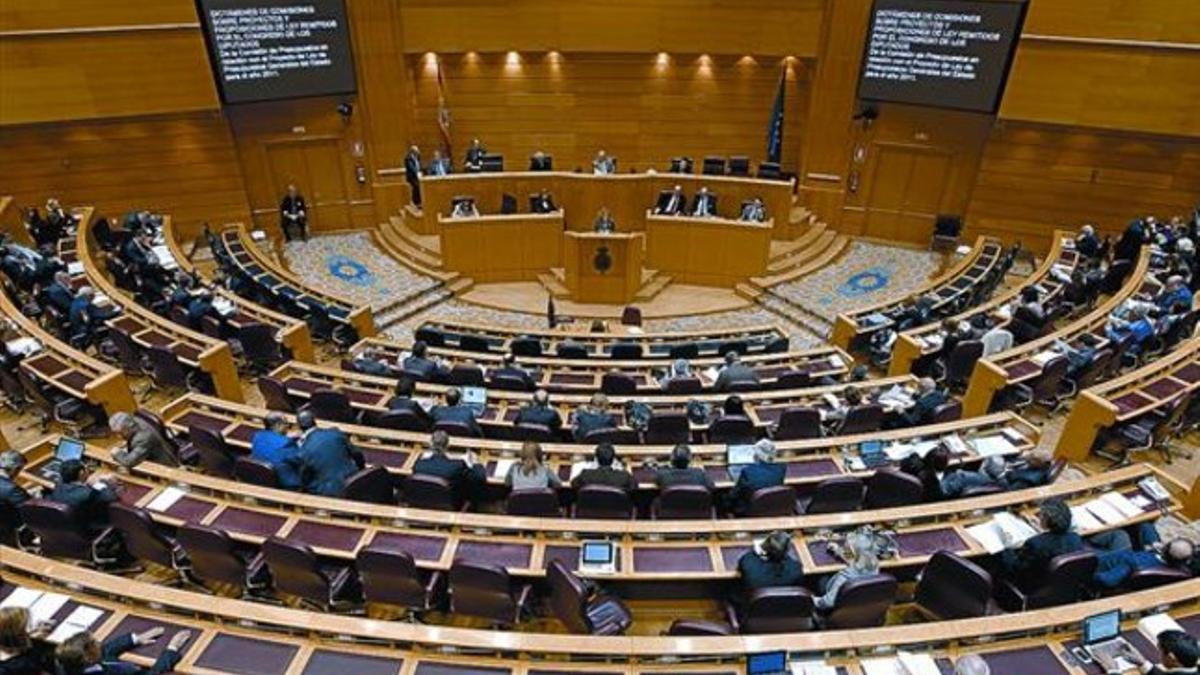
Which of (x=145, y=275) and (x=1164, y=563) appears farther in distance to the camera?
(x=145, y=275)

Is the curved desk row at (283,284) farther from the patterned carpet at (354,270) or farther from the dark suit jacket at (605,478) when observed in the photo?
the dark suit jacket at (605,478)

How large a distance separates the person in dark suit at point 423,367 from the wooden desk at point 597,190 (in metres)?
6.98

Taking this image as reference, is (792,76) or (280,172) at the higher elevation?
(792,76)

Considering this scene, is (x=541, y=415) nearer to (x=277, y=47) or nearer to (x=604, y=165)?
(x=604, y=165)

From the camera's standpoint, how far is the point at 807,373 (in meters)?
9.96

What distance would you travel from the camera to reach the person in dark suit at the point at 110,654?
4344 millimetres

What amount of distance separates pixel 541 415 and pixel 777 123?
39.3ft

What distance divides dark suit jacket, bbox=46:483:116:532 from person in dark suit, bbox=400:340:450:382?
392 centimetres

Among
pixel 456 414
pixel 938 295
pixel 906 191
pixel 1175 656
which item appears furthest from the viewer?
pixel 906 191

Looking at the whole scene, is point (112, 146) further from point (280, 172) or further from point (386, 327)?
point (386, 327)

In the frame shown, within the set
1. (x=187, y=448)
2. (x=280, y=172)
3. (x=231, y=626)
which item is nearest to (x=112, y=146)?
(x=280, y=172)

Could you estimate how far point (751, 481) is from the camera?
6.86m

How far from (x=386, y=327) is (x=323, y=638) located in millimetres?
9592

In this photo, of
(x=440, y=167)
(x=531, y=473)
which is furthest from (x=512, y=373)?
(x=440, y=167)
